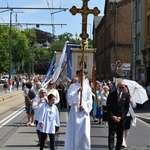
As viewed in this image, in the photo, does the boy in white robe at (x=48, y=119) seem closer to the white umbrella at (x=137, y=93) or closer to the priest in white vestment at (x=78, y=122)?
the priest in white vestment at (x=78, y=122)

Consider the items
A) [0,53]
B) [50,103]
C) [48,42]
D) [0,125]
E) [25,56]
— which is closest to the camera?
[50,103]

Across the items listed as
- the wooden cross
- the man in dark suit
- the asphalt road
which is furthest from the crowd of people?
the asphalt road

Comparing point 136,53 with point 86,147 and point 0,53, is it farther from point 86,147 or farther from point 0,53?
point 0,53

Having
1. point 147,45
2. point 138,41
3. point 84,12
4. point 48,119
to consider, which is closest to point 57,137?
point 48,119

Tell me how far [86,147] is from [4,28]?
8943 cm

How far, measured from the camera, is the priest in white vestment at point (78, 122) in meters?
9.64

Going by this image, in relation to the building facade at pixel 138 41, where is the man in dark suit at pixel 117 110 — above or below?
below

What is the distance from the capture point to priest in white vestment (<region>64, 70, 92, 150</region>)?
9.64 meters

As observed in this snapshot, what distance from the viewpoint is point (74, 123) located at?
383 inches

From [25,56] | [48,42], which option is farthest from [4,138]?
[48,42]

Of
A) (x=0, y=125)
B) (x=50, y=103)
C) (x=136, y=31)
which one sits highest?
(x=136, y=31)

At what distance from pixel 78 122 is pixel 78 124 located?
42mm

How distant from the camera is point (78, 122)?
9672 mm

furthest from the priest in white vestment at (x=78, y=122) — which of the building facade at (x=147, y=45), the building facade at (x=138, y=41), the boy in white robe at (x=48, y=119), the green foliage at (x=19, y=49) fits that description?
the green foliage at (x=19, y=49)
